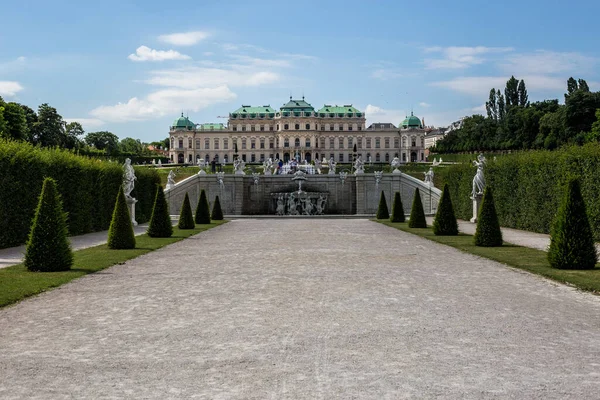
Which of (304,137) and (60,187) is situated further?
(304,137)

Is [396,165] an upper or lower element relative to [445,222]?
upper

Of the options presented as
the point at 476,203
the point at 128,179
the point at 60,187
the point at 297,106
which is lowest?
the point at 476,203

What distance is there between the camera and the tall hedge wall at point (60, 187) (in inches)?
579

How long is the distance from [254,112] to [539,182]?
95324 millimetres

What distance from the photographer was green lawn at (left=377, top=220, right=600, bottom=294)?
8594 millimetres

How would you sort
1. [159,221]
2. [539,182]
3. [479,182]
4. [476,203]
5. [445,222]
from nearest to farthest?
1. [159,221]
2. [445,222]
3. [539,182]
4. [479,182]
5. [476,203]

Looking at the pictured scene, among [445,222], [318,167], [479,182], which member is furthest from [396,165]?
[445,222]

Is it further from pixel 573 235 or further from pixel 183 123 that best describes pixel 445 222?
pixel 183 123

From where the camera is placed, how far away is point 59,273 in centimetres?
946

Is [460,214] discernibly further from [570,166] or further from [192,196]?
[192,196]

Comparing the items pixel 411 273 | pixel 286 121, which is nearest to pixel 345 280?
pixel 411 273

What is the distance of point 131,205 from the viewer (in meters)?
21.7

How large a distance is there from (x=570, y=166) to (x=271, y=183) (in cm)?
2010

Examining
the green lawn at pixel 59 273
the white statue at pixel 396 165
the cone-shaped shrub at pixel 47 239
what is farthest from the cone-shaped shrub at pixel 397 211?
the cone-shaped shrub at pixel 47 239
